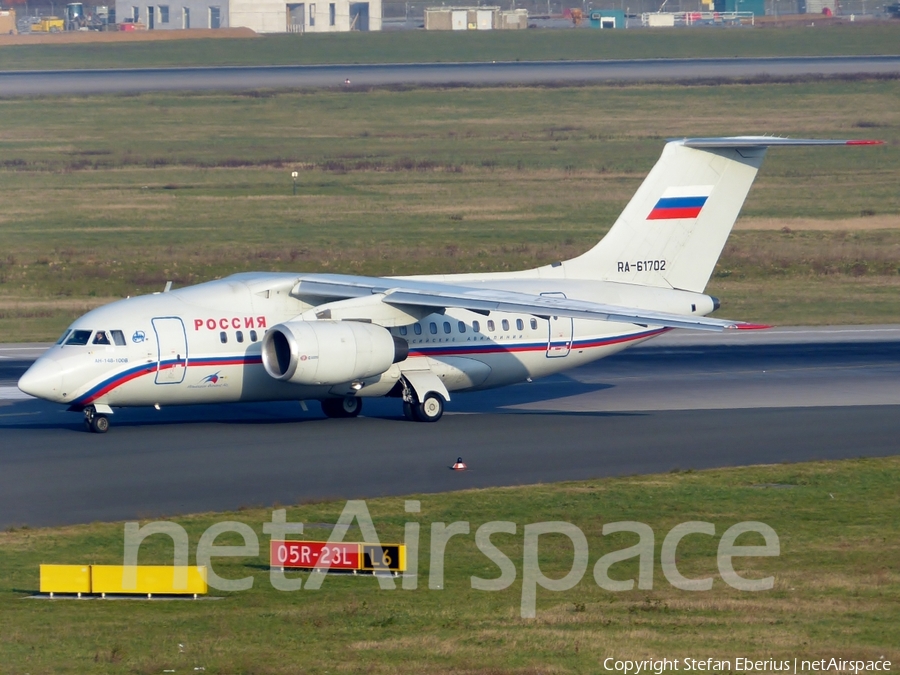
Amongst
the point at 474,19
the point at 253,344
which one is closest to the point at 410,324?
the point at 253,344

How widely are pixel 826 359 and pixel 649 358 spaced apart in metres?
4.85

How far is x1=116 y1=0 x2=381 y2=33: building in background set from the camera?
137 meters

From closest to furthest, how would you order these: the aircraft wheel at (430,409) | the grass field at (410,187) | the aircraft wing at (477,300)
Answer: the aircraft wing at (477,300)
the aircraft wheel at (430,409)
the grass field at (410,187)

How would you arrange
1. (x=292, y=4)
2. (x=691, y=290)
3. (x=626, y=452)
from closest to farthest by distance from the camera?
1. (x=626, y=452)
2. (x=691, y=290)
3. (x=292, y=4)

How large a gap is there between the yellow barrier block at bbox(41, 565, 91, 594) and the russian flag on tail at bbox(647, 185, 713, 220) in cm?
1987

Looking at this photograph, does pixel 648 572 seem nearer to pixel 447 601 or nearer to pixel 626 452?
pixel 447 601

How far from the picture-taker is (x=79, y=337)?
28.7 metres

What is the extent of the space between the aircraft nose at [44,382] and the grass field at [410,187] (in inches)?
565

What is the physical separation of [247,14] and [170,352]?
11415cm

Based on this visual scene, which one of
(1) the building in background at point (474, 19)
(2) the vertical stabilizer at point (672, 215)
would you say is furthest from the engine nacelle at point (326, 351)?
(1) the building in background at point (474, 19)

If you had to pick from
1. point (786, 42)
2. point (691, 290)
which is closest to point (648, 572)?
point (691, 290)

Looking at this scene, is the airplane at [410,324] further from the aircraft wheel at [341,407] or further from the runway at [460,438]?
the runway at [460,438]

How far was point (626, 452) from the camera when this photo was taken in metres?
27.1

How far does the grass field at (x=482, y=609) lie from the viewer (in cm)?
1475
